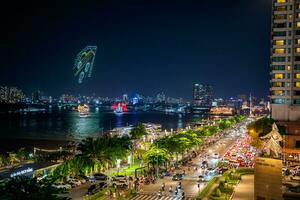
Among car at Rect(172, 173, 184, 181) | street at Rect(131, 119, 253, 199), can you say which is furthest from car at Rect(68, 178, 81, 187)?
car at Rect(172, 173, 184, 181)

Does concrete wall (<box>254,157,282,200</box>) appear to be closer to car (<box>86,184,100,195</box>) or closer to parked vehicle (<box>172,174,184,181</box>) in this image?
car (<box>86,184,100,195</box>)

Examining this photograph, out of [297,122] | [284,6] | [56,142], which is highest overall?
[284,6]

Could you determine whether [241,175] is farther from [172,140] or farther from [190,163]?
[172,140]

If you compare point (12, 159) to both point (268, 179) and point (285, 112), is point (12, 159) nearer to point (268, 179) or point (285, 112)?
point (285, 112)

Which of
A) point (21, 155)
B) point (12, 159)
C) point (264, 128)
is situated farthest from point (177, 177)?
point (21, 155)

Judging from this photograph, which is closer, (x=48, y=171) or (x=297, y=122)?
(x=48, y=171)

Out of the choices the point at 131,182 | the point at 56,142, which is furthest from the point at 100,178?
the point at 56,142
